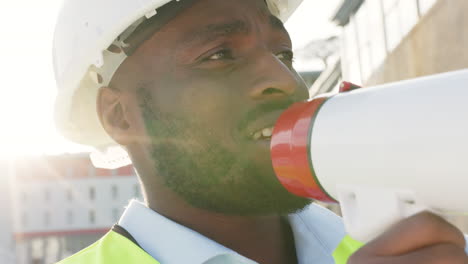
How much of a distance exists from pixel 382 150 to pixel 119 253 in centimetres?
90

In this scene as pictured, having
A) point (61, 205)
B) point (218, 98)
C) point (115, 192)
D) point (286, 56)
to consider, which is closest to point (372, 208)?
point (218, 98)

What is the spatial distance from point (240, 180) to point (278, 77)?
307 mm

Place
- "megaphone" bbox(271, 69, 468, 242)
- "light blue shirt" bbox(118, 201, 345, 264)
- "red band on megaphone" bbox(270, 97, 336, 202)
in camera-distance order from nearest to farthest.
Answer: "megaphone" bbox(271, 69, 468, 242), "red band on megaphone" bbox(270, 97, 336, 202), "light blue shirt" bbox(118, 201, 345, 264)

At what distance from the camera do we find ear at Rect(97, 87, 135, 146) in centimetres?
216

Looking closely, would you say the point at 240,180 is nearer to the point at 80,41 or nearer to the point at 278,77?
the point at 278,77

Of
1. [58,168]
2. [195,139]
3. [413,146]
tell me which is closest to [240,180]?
[195,139]

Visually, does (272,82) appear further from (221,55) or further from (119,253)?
(119,253)

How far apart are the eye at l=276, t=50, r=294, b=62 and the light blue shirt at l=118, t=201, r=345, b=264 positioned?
522 mm

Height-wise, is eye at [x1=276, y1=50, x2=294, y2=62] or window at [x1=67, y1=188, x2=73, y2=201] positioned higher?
eye at [x1=276, y1=50, x2=294, y2=62]

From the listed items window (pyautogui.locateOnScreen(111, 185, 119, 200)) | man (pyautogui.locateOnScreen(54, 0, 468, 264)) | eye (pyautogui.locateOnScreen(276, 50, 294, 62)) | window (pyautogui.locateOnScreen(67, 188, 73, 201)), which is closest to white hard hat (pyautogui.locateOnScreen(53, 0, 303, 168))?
man (pyautogui.locateOnScreen(54, 0, 468, 264))

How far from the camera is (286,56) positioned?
205cm

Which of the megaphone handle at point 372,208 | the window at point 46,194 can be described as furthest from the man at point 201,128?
the window at point 46,194

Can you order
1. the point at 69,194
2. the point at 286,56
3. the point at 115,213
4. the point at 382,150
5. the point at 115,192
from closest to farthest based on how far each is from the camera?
the point at 382,150 → the point at 286,56 → the point at 69,194 → the point at 115,192 → the point at 115,213

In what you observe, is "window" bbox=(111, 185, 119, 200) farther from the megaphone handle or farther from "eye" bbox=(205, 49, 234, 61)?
the megaphone handle
